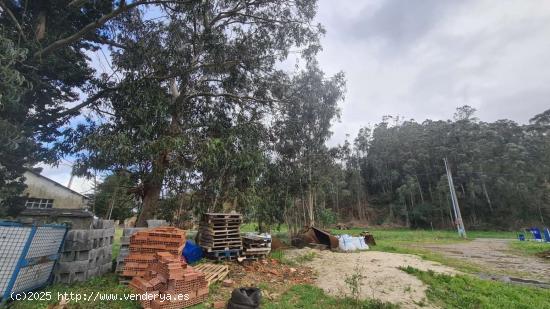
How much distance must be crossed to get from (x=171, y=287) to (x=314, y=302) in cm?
278

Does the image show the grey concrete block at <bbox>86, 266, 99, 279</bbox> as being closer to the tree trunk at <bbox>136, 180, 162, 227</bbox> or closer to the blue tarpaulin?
the blue tarpaulin

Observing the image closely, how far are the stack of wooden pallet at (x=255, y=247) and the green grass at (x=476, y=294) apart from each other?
473 cm

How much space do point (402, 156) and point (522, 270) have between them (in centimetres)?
3663

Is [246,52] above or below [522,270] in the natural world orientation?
above

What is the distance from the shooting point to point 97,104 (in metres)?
11.5

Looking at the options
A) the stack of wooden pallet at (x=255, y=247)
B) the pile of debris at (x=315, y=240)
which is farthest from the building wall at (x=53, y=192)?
the pile of debris at (x=315, y=240)

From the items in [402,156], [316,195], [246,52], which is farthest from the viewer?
[402,156]

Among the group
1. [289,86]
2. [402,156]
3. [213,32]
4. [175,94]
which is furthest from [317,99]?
[402,156]

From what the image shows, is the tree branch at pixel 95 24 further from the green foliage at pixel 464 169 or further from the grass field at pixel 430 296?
the green foliage at pixel 464 169

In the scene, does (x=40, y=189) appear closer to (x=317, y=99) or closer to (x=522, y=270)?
(x=317, y=99)

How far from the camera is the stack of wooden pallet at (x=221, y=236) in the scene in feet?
27.9

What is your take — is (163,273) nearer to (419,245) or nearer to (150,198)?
(150,198)

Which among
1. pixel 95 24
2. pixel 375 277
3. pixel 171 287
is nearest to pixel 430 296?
pixel 375 277

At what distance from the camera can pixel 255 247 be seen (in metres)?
9.25
